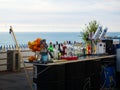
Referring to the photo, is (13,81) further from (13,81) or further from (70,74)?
(70,74)

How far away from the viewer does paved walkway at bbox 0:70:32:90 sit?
7783 millimetres

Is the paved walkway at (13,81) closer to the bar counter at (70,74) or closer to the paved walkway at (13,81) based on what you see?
the paved walkway at (13,81)

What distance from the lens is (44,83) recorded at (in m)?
5.30

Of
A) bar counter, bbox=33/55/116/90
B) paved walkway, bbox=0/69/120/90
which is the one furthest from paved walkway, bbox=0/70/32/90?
bar counter, bbox=33/55/116/90

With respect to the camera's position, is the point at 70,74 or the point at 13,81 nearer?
the point at 70,74

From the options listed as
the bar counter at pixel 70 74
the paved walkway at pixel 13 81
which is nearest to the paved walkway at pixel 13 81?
the paved walkway at pixel 13 81

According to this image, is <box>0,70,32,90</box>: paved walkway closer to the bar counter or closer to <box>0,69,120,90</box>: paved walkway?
<box>0,69,120,90</box>: paved walkway

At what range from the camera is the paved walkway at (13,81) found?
25.5 ft

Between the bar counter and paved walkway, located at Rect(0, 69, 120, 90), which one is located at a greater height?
the bar counter

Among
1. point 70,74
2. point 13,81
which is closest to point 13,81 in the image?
point 13,81

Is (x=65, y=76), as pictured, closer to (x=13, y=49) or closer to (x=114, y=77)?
(x=114, y=77)

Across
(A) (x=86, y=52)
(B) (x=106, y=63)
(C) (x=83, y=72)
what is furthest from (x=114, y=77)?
(C) (x=83, y=72)

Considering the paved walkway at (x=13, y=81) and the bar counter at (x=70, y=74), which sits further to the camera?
the paved walkway at (x=13, y=81)

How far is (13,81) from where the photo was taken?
881 cm
